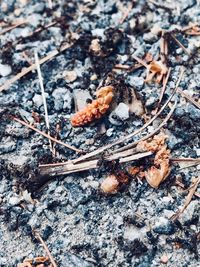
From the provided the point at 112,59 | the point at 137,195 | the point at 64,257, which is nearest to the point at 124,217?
the point at 137,195

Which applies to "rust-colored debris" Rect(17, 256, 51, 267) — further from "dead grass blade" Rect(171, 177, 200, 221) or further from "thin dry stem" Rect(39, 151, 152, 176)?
"dead grass blade" Rect(171, 177, 200, 221)

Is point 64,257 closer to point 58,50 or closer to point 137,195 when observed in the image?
point 137,195

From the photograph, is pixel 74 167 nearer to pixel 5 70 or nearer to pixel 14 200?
pixel 14 200

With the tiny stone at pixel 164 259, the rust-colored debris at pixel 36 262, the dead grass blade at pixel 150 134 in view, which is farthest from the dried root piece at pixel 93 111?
the tiny stone at pixel 164 259

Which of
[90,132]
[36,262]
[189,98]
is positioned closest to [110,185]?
[90,132]

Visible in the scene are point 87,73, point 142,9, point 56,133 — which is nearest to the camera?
point 56,133

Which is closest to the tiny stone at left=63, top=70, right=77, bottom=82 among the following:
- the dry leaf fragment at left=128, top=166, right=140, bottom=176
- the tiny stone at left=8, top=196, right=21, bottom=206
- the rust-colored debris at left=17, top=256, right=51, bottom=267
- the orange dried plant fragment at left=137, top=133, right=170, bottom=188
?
the orange dried plant fragment at left=137, top=133, right=170, bottom=188
